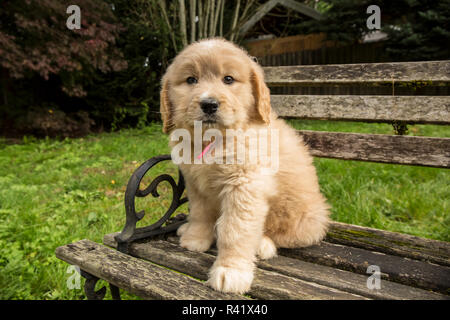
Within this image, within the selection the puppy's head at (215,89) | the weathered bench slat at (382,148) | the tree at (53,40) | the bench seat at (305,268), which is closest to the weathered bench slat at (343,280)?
the bench seat at (305,268)

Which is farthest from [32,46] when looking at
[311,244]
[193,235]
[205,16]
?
[311,244]

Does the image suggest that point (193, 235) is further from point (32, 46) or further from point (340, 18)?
point (340, 18)

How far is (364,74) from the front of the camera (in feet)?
6.79

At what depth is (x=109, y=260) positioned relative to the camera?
5.00 ft

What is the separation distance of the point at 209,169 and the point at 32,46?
18.4 ft

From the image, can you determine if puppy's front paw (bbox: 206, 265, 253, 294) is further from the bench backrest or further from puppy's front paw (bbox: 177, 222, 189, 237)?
the bench backrest

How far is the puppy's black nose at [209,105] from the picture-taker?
1413mm

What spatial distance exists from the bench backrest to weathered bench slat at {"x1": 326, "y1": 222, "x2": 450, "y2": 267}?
46 centimetres

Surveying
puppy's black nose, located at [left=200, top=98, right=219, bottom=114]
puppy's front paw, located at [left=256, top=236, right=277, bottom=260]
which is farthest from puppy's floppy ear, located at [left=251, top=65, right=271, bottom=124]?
puppy's front paw, located at [left=256, top=236, right=277, bottom=260]

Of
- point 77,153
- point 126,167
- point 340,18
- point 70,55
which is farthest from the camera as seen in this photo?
point 340,18

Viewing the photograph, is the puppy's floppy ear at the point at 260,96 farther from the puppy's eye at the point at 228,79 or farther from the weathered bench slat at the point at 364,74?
the weathered bench slat at the point at 364,74

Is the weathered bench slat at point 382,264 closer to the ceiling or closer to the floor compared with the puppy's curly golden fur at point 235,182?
closer to the floor

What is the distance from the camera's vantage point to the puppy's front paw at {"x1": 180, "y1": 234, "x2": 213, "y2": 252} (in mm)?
1736

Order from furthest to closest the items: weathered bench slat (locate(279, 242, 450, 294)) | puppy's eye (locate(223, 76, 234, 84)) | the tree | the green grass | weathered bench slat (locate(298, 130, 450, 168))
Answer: the tree → the green grass → weathered bench slat (locate(298, 130, 450, 168)) → puppy's eye (locate(223, 76, 234, 84)) → weathered bench slat (locate(279, 242, 450, 294))
